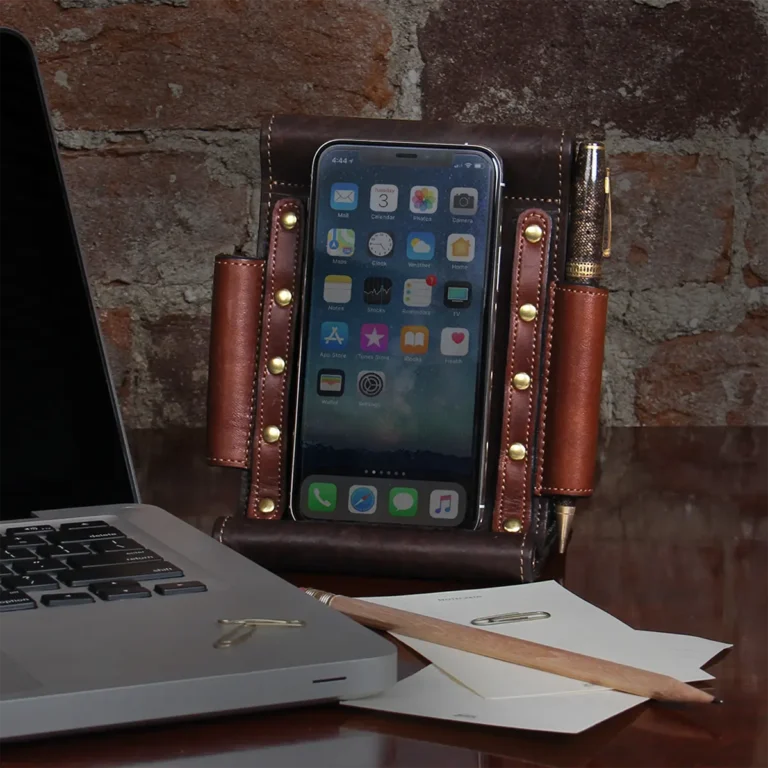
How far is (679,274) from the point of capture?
137cm

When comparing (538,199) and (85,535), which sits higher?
(538,199)

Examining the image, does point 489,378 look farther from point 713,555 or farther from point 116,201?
point 116,201

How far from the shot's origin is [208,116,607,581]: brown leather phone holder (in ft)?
2.58

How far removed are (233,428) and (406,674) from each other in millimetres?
294

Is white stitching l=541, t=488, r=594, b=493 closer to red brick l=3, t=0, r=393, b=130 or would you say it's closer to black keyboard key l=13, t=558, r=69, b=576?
black keyboard key l=13, t=558, r=69, b=576

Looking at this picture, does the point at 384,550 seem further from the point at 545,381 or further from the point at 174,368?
the point at 174,368

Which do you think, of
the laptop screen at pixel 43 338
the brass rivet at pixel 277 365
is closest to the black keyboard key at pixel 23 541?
the laptop screen at pixel 43 338

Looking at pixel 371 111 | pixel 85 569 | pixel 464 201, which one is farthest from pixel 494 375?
pixel 371 111

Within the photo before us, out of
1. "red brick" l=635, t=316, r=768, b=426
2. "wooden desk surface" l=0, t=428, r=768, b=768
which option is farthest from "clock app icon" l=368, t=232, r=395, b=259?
"red brick" l=635, t=316, r=768, b=426

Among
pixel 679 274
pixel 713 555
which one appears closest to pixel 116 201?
pixel 679 274

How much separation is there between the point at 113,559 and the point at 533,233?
1.19ft

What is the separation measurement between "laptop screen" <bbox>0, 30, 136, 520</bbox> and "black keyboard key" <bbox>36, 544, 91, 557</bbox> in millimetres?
136

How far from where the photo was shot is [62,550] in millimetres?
633

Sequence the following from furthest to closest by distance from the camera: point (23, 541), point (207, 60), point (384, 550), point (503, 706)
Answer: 1. point (207, 60)
2. point (384, 550)
3. point (23, 541)
4. point (503, 706)
